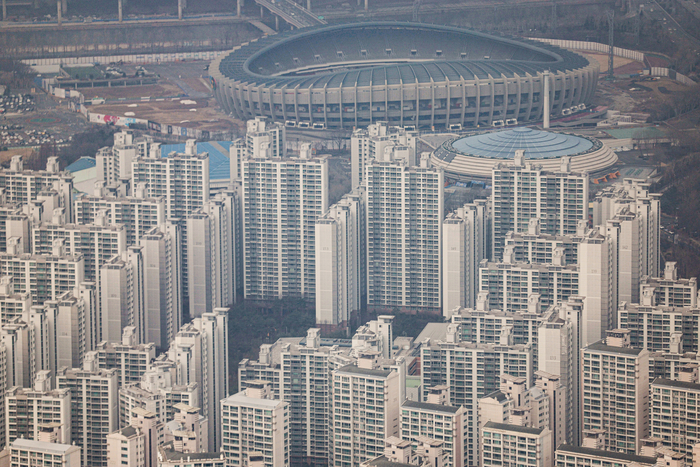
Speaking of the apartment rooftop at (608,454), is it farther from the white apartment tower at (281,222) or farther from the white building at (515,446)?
the white apartment tower at (281,222)

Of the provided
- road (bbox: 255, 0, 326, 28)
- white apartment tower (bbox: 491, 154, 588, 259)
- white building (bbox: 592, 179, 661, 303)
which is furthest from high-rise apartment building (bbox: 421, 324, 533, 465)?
road (bbox: 255, 0, 326, 28)

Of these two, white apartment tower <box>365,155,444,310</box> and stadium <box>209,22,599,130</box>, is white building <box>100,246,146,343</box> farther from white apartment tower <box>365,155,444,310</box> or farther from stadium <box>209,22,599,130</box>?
stadium <box>209,22,599,130</box>

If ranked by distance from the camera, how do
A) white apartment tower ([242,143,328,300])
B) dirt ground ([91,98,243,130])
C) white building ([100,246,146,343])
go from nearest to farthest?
white building ([100,246,146,343]), white apartment tower ([242,143,328,300]), dirt ground ([91,98,243,130])

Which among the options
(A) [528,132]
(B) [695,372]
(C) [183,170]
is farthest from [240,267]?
(B) [695,372]

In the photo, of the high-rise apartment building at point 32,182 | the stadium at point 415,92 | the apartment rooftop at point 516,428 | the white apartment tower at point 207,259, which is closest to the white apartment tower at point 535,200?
the white apartment tower at point 207,259

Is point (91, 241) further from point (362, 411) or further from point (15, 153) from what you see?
point (15, 153)

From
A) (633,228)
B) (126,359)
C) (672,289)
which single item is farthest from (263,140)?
(672,289)
